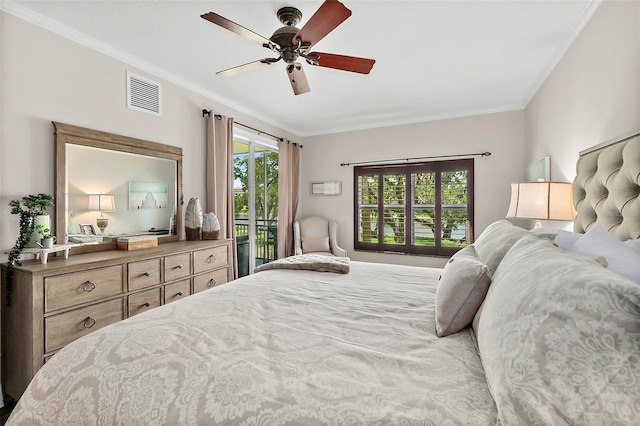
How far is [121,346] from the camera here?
100cm

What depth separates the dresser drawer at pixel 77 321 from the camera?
173 centimetres

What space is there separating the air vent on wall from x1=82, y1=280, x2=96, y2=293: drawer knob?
5.10ft

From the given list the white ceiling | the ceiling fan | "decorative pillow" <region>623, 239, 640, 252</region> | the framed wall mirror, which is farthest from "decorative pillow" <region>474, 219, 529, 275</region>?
the framed wall mirror

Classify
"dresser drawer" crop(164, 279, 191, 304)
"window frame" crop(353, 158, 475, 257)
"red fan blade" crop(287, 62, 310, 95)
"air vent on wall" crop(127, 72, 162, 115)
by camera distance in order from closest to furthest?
1. "red fan blade" crop(287, 62, 310, 95)
2. "dresser drawer" crop(164, 279, 191, 304)
3. "air vent on wall" crop(127, 72, 162, 115)
4. "window frame" crop(353, 158, 475, 257)

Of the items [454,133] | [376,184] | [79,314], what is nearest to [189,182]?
[79,314]

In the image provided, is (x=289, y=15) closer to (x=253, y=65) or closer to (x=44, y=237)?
(x=253, y=65)

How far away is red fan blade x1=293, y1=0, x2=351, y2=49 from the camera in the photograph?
56.4 inches

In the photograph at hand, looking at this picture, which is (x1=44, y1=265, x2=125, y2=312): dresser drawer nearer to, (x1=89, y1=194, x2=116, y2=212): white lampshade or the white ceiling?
(x1=89, y1=194, x2=116, y2=212): white lampshade

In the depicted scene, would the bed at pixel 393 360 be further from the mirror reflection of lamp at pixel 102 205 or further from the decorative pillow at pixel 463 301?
the mirror reflection of lamp at pixel 102 205

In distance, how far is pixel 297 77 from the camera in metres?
2.20

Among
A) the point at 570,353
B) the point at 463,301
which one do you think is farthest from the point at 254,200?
the point at 570,353

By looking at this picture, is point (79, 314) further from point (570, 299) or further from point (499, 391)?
point (570, 299)

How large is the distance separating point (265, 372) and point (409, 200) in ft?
12.7

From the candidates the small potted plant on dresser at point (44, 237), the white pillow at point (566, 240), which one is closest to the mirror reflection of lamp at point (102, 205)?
the small potted plant on dresser at point (44, 237)
